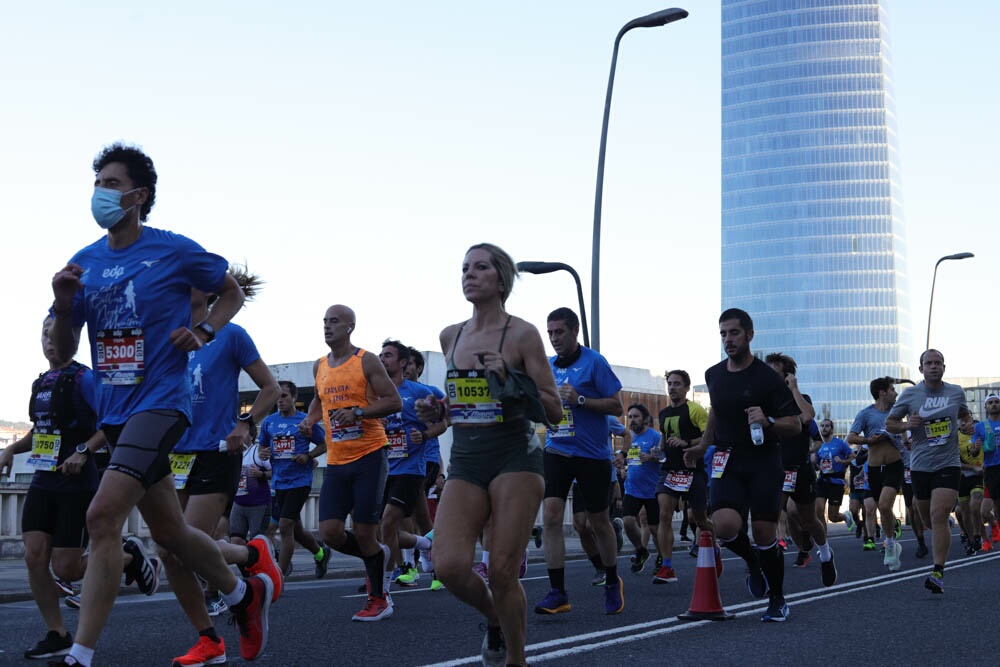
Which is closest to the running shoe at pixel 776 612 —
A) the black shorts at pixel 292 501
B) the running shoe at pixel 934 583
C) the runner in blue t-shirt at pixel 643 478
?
the running shoe at pixel 934 583

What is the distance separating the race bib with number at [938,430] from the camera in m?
11.4

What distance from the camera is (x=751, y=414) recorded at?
28.2ft

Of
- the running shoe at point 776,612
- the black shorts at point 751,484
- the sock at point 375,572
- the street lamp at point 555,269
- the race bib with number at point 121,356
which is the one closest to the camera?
the race bib with number at point 121,356

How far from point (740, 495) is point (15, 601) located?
6.47m

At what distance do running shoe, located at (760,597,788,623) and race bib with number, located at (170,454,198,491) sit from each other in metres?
3.77

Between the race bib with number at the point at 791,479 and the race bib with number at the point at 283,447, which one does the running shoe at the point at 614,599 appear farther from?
the race bib with number at the point at 791,479

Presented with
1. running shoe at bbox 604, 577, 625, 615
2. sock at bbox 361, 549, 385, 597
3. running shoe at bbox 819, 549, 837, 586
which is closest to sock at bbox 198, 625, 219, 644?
sock at bbox 361, 549, 385, 597

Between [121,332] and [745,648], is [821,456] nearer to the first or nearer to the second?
[745,648]

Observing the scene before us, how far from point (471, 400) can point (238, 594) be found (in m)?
1.47

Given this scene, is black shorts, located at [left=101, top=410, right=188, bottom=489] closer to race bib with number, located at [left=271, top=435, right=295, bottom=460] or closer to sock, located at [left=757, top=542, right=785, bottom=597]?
sock, located at [left=757, top=542, right=785, bottom=597]

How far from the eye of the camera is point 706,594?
28.2 ft

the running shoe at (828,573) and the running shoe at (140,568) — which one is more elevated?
the running shoe at (140,568)

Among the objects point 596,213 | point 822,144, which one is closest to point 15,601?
point 596,213

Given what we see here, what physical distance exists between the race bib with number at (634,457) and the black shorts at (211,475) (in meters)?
8.38
